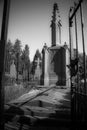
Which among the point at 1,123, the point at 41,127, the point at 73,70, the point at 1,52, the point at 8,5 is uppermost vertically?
the point at 8,5

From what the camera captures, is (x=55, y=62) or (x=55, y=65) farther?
(x=55, y=62)

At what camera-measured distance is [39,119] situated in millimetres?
4145

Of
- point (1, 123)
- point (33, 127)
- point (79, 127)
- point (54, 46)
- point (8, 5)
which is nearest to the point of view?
point (1, 123)

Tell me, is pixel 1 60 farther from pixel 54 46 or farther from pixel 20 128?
pixel 54 46

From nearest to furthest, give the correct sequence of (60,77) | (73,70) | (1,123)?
(1,123), (73,70), (60,77)

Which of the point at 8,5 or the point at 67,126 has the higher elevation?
the point at 8,5

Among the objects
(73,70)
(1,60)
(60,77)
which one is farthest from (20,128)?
(60,77)

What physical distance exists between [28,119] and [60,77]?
55.0ft

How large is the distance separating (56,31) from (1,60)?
22.7 meters

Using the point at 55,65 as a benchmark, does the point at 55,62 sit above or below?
above

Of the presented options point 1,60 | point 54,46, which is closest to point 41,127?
point 1,60

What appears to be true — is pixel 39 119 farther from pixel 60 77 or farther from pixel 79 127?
pixel 60 77

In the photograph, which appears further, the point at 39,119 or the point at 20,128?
the point at 39,119

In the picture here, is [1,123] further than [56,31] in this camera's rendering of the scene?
No
